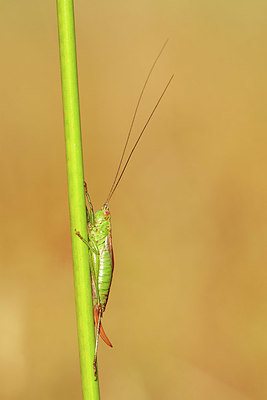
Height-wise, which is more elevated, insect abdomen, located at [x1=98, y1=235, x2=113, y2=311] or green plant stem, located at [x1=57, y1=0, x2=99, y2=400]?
Answer: green plant stem, located at [x1=57, y1=0, x2=99, y2=400]

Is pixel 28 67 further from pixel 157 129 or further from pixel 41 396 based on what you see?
pixel 41 396

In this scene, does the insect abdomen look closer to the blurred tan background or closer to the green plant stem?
the green plant stem

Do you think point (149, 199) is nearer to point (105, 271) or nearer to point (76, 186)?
point (105, 271)

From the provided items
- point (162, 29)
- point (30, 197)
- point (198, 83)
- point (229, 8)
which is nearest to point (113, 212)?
point (30, 197)

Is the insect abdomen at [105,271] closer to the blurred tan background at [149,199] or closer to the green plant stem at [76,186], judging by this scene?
the green plant stem at [76,186]

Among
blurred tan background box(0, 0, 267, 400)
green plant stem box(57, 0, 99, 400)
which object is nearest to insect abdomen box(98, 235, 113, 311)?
green plant stem box(57, 0, 99, 400)

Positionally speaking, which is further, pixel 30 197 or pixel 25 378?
pixel 30 197
